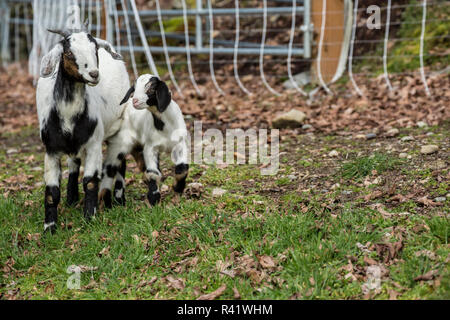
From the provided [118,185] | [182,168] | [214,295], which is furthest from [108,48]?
[214,295]

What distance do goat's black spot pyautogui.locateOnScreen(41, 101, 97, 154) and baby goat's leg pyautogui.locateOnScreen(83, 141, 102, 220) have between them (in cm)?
12

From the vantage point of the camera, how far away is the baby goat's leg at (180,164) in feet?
17.2

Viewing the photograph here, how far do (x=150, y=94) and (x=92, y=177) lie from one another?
2.88 feet

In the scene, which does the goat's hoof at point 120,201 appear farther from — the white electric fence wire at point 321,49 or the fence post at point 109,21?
the fence post at point 109,21

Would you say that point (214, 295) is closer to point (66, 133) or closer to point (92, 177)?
point (92, 177)

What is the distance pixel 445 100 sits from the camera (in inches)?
303

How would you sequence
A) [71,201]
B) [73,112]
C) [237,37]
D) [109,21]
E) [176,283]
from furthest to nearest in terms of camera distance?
[109,21], [237,37], [71,201], [73,112], [176,283]

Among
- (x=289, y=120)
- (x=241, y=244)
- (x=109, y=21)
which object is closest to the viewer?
(x=241, y=244)

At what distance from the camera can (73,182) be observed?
568cm

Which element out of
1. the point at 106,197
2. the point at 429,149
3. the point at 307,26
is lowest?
the point at 106,197

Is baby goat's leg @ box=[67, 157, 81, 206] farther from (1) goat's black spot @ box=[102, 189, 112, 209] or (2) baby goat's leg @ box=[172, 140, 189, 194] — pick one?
(2) baby goat's leg @ box=[172, 140, 189, 194]

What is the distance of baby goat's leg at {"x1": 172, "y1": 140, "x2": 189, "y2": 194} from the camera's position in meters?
5.25

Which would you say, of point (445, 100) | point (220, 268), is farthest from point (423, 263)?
point (445, 100)

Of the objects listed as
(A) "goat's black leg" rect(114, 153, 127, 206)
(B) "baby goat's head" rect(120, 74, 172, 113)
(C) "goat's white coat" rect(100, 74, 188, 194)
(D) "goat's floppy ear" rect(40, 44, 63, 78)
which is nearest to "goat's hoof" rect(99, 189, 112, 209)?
(A) "goat's black leg" rect(114, 153, 127, 206)
